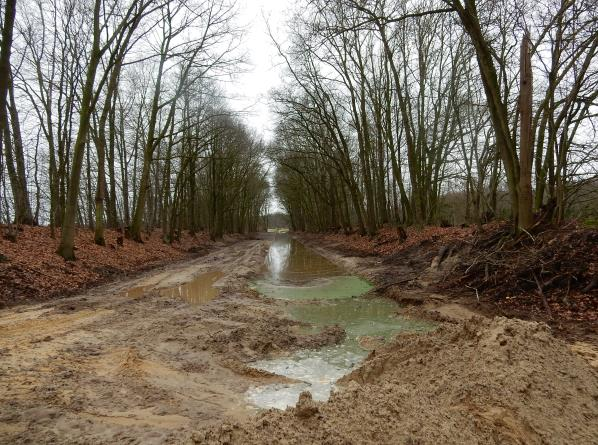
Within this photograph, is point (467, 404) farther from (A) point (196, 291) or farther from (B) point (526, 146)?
(A) point (196, 291)

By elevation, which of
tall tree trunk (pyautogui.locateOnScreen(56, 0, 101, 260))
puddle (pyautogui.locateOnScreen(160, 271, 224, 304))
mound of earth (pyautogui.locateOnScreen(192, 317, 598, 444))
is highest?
tall tree trunk (pyautogui.locateOnScreen(56, 0, 101, 260))

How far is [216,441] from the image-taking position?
97.7 inches

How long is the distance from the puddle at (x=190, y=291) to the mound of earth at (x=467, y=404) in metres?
6.02

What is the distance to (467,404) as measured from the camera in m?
3.01

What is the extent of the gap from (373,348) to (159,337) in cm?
328

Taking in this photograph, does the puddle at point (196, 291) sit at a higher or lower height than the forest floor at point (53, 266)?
lower

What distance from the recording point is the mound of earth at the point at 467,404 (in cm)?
256

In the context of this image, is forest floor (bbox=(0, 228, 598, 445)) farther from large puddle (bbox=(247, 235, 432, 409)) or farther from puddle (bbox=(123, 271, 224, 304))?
puddle (bbox=(123, 271, 224, 304))

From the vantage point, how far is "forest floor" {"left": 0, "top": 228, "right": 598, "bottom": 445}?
268 centimetres

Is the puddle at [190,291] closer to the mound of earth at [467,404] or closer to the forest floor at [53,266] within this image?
the forest floor at [53,266]

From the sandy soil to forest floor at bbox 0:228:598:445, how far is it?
16mm

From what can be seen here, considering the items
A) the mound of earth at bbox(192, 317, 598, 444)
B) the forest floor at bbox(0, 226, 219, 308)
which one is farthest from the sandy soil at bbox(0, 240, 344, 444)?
the forest floor at bbox(0, 226, 219, 308)

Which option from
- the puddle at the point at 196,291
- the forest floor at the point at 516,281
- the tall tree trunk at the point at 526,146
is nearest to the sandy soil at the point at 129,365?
the puddle at the point at 196,291

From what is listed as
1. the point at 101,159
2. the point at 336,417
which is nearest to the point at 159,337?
the point at 336,417
